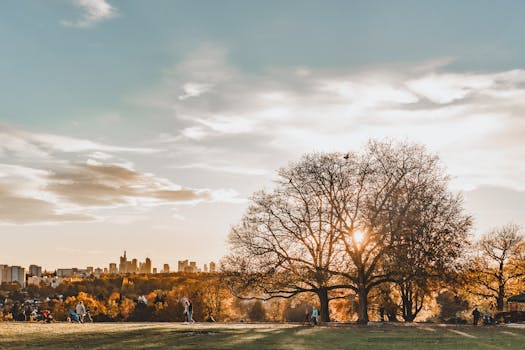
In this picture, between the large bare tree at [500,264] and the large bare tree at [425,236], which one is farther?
the large bare tree at [500,264]

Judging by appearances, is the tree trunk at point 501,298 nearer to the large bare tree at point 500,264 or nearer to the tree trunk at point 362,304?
the large bare tree at point 500,264

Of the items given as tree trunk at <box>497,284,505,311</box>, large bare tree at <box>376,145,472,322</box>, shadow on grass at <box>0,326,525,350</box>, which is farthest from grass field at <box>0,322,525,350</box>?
tree trunk at <box>497,284,505,311</box>

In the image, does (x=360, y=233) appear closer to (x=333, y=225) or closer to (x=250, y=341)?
(x=333, y=225)

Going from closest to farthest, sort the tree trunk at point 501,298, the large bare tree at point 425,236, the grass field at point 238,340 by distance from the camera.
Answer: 1. the grass field at point 238,340
2. the large bare tree at point 425,236
3. the tree trunk at point 501,298

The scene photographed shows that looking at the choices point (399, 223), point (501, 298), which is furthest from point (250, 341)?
point (501, 298)

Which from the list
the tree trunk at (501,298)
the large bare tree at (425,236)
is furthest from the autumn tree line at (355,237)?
the tree trunk at (501,298)

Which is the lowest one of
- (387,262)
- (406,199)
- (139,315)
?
(139,315)

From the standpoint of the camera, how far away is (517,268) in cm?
8150

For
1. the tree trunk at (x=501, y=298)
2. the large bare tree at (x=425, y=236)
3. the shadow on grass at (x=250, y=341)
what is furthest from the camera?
the tree trunk at (x=501, y=298)

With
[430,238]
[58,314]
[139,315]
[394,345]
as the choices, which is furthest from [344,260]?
[58,314]

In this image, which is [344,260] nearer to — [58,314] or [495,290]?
[495,290]

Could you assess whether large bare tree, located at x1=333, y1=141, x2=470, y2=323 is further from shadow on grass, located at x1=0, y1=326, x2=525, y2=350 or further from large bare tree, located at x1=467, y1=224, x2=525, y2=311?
large bare tree, located at x1=467, y1=224, x2=525, y2=311

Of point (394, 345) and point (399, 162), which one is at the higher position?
point (399, 162)

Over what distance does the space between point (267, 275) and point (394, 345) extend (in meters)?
23.4
